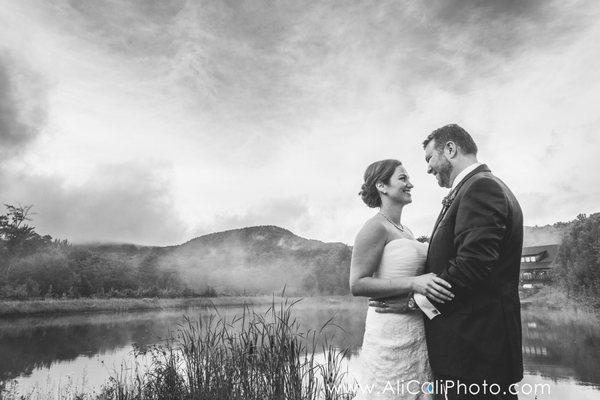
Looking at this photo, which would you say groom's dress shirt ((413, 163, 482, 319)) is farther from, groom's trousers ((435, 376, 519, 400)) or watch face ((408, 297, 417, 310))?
groom's trousers ((435, 376, 519, 400))

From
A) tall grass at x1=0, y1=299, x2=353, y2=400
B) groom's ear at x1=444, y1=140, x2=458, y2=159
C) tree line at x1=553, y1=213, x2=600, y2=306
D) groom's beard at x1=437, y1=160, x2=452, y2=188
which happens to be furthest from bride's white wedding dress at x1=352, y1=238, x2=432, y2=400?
tree line at x1=553, y1=213, x2=600, y2=306

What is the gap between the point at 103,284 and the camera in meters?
56.6

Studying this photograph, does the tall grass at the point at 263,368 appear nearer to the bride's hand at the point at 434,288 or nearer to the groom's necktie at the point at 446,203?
the bride's hand at the point at 434,288

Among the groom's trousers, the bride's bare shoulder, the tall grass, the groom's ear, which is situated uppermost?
the groom's ear

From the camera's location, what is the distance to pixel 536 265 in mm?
61531

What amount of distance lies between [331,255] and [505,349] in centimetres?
12370

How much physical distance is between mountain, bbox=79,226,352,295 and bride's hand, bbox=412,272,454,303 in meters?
88.6

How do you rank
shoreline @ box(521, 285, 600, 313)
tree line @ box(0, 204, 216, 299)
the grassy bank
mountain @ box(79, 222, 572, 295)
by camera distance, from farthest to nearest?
mountain @ box(79, 222, 572, 295) → tree line @ box(0, 204, 216, 299) → the grassy bank → shoreline @ box(521, 285, 600, 313)

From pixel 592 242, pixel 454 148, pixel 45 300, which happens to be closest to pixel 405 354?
pixel 454 148

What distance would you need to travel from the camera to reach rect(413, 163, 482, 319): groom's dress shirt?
→ 6.95ft

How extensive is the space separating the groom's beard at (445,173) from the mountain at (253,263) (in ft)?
290

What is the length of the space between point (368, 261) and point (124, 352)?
19825mm

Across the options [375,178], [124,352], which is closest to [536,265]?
[124,352]

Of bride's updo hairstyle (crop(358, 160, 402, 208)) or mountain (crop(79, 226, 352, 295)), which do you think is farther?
mountain (crop(79, 226, 352, 295))
